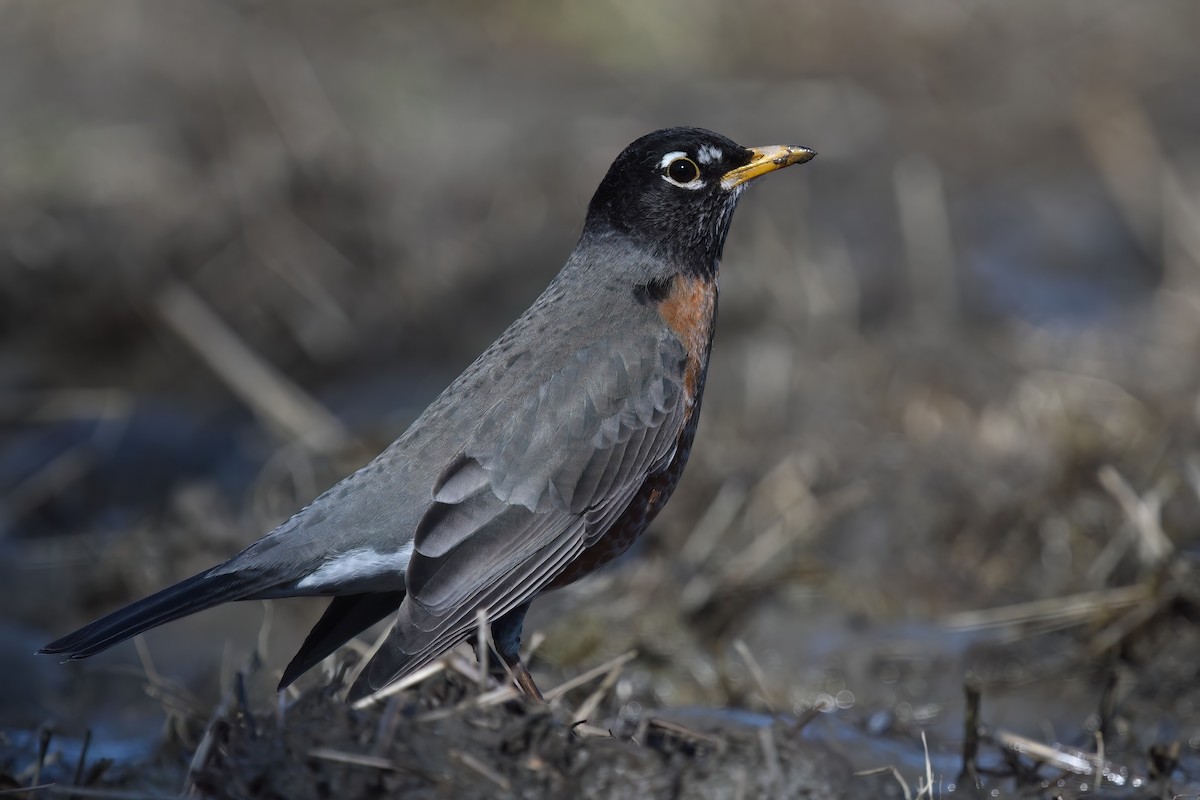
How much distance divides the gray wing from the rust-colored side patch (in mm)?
64

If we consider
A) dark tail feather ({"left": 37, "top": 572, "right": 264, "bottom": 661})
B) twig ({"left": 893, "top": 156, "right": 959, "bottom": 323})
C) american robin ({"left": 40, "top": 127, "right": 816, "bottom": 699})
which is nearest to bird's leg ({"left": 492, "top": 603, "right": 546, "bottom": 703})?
american robin ({"left": 40, "top": 127, "right": 816, "bottom": 699})

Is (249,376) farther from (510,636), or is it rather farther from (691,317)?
(510,636)

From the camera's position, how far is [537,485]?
465 cm

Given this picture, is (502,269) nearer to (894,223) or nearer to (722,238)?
(894,223)

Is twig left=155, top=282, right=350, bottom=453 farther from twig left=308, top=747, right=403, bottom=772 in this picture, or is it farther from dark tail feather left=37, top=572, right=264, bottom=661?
twig left=308, top=747, right=403, bottom=772

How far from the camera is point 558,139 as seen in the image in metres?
11.3

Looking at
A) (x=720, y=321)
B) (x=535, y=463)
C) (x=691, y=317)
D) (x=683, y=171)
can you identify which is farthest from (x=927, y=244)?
(x=535, y=463)

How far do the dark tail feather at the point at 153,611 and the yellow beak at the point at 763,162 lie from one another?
2205mm

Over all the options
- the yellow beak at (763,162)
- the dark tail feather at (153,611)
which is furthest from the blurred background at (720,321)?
the yellow beak at (763,162)

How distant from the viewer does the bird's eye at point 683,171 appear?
531 centimetres

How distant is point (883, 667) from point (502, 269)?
434 cm

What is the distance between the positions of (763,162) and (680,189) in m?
0.32

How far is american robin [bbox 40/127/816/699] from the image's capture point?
4332 mm

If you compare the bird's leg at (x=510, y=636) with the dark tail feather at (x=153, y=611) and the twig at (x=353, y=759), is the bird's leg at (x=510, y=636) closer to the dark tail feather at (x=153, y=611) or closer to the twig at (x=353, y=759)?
the dark tail feather at (x=153, y=611)
